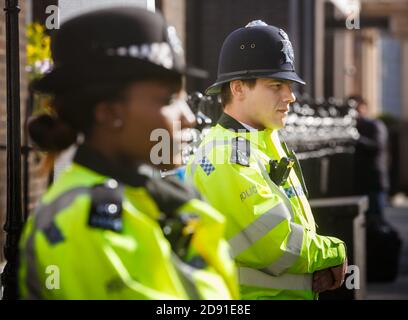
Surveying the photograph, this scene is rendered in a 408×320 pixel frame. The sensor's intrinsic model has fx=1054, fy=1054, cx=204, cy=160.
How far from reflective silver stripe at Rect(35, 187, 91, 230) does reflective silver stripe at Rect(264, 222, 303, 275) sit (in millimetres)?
1491

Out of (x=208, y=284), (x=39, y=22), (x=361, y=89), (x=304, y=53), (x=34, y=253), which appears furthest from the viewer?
(x=361, y=89)

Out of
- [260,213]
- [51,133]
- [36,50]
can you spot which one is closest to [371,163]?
[36,50]

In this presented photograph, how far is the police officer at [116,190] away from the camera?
2.23 metres

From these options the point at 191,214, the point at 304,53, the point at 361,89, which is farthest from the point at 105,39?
the point at 361,89

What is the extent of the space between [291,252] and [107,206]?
1.54m

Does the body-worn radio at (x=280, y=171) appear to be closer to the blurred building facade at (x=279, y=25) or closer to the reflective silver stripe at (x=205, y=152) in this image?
the reflective silver stripe at (x=205, y=152)

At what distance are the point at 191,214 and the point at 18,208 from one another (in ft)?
6.57

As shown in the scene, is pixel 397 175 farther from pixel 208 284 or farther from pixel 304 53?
pixel 208 284

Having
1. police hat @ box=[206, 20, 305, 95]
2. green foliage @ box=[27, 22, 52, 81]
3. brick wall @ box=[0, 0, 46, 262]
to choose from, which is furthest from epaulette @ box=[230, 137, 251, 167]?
green foliage @ box=[27, 22, 52, 81]

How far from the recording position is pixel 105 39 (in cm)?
234

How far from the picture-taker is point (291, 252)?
368cm

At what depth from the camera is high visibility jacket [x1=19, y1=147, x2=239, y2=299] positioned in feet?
7.27

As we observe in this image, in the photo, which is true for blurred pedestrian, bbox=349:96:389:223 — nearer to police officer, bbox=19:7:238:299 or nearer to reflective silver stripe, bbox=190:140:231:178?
reflective silver stripe, bbox=190:140:231:178

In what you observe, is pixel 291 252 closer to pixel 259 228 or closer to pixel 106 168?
pixel 259 228
